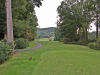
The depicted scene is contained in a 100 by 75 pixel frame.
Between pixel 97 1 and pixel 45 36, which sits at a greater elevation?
pixel 97 1

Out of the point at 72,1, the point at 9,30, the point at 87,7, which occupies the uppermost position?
the point at 72,1

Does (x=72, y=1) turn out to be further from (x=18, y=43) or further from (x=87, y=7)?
(x=18, y=43)

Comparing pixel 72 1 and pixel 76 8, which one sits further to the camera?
pixel 72 1

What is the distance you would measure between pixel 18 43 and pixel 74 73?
1032 centimetres

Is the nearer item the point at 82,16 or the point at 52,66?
the point at 52,66

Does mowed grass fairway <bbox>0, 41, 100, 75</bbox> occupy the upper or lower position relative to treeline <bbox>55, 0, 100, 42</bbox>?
lower

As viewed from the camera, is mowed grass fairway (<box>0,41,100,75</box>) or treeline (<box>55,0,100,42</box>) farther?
treeline (<box>55,0,100,42</box>)

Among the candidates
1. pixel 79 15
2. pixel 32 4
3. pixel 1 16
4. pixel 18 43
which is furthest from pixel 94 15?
pixel 1 16

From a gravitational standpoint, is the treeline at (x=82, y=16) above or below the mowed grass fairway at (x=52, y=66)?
above

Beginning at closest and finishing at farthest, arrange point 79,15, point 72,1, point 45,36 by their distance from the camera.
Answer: point 79,15, point 72,1, point 45,36

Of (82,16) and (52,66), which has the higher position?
(82,16)

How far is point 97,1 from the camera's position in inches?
674

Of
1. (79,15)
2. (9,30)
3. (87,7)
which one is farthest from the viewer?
(79,15)

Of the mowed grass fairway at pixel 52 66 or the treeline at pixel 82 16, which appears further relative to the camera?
the treeline at pixel 82 16
